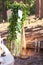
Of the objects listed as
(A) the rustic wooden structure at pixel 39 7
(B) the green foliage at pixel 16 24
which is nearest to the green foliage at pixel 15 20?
(B) the green foliage at pixel 16 24

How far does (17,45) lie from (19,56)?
0.34 m

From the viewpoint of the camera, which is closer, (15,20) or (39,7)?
(15,20)

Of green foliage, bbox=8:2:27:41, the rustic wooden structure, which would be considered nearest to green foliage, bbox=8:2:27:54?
green foliage, bbox=8:2:27:41

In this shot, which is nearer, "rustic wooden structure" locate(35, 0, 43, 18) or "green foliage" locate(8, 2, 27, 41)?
"green foliage" locate(8, 2, 27, 41)

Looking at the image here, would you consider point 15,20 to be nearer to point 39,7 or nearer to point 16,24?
point 16,24

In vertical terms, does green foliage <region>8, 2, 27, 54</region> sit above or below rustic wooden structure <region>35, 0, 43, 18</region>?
above

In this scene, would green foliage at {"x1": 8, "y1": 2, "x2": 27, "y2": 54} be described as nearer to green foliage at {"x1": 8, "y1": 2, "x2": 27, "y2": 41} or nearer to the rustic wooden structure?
green foliage at {"x1": 8, "y1": 2, "x2": 27, "y2": 41}

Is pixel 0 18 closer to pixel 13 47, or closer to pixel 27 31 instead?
pixel 27 31

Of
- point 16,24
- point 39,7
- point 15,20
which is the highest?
point 15,20

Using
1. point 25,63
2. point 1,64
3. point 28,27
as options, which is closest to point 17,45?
point 25,63

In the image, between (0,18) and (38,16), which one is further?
(0,18)

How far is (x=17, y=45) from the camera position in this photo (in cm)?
642

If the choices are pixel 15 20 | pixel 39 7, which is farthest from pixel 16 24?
pixel 39 7

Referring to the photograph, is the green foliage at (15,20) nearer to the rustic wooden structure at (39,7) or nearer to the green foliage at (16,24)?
the green foliage at (16,24)
